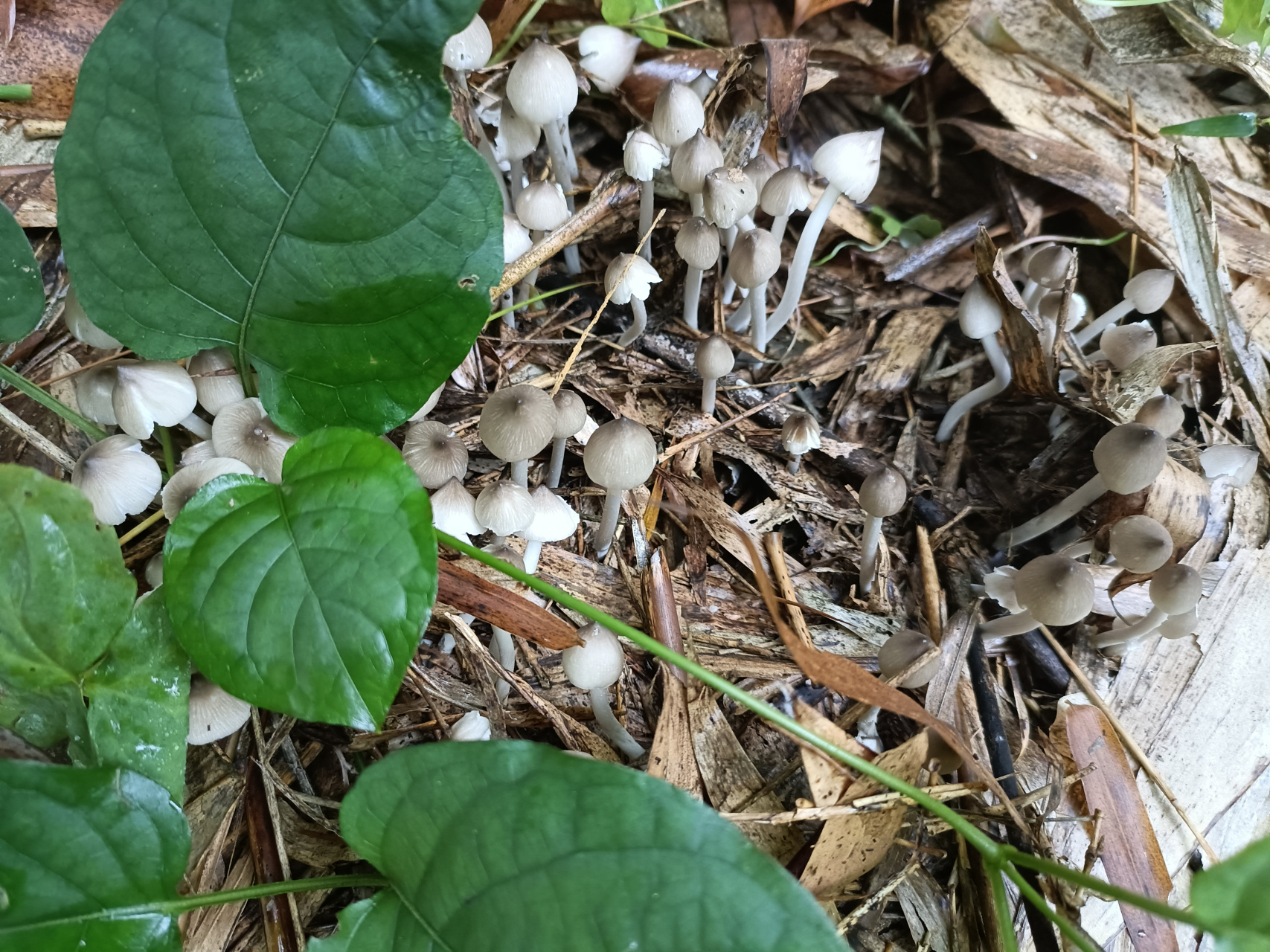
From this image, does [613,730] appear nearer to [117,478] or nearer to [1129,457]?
[117,478]

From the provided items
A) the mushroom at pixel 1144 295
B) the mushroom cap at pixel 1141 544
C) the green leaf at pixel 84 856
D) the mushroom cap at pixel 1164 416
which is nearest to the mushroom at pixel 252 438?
the green leaf at pixel 84 856

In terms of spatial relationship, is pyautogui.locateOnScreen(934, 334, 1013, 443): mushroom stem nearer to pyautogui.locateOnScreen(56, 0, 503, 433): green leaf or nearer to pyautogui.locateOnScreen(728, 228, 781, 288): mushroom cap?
pyautogui.locateOnScreen(728, 228, 781, 288): mushroom cap

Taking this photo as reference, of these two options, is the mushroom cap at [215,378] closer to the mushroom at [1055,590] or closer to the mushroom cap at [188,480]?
the mushroom cap at [188,480]

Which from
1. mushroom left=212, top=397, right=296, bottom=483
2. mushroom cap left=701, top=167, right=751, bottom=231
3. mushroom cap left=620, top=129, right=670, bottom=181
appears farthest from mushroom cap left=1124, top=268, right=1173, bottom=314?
mushroom left=212, top=397, right=296, bottom=483

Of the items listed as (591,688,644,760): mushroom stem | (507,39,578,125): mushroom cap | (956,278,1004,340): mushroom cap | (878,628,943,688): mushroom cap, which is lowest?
(591,688,644,760): mushroom stem

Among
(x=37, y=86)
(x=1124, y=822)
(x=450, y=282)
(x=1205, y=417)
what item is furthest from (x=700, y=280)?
(x=37, y=86)

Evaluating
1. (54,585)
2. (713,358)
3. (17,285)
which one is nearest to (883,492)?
(713,358)

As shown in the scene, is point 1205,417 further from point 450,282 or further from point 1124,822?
point 450,282
